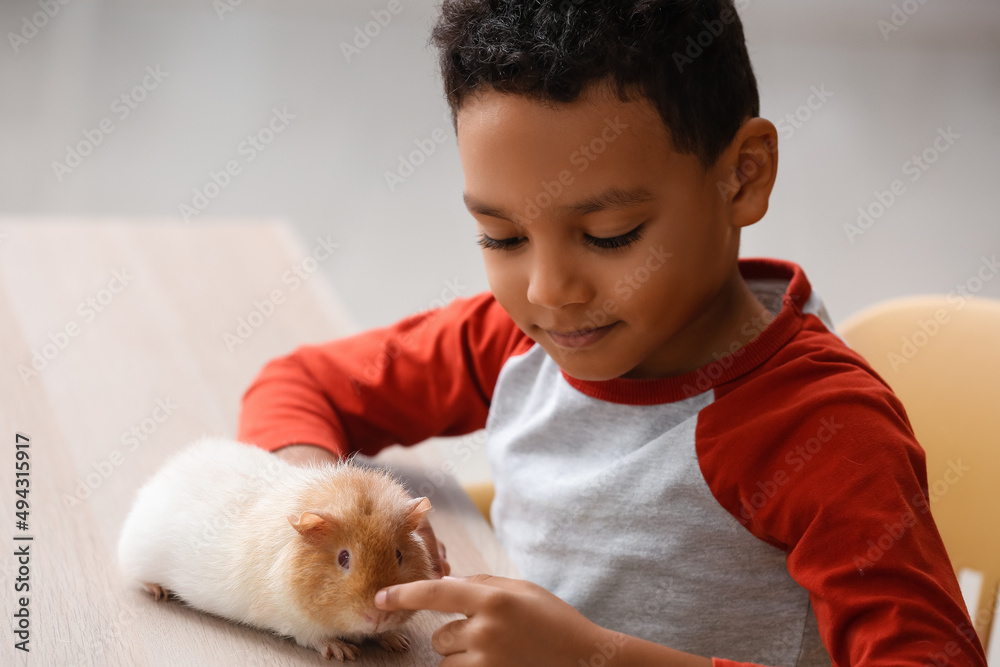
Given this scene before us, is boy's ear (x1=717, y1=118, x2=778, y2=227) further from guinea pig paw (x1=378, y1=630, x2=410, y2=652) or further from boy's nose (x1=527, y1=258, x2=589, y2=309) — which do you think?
guinea pig paw (x1=378, y1=630, x2=410, y2=652)

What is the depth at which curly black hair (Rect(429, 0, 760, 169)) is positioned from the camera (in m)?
0.96

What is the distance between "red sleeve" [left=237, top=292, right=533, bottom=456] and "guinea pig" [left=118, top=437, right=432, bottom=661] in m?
0.37

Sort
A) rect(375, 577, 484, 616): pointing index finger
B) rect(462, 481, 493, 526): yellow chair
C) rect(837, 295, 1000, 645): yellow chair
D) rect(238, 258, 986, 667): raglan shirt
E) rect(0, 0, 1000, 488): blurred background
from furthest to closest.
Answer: rect(0, 0, 1000, 488): blurred background, rect(462, 481, 493, 526): yellow chair, rect(837, 295, 1000, 645): yellow chair, rect(238, 258, 986, 667): raglan shirt, rect(375, 577, 484, 616): pointing index finger

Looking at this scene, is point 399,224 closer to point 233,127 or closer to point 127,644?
point 233,127

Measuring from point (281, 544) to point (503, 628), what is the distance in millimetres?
227

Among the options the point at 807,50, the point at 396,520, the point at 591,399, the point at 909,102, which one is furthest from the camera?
the point at 807,50

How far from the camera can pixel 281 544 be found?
0.88 m

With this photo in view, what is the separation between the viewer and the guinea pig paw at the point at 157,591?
0.97 meters

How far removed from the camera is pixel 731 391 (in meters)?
1.12

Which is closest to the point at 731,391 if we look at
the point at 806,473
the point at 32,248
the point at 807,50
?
the point at 806,473

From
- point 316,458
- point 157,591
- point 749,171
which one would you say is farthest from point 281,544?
point 749,171

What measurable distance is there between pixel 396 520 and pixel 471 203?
37 cm

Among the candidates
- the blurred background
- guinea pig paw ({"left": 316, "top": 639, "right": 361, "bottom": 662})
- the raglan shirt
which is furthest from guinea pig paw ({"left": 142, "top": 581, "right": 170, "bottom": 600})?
the blurred background

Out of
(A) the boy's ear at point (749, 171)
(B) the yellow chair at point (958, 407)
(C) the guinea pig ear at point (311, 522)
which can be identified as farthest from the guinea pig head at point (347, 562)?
(B) the yellow chair at point (958, 407)
